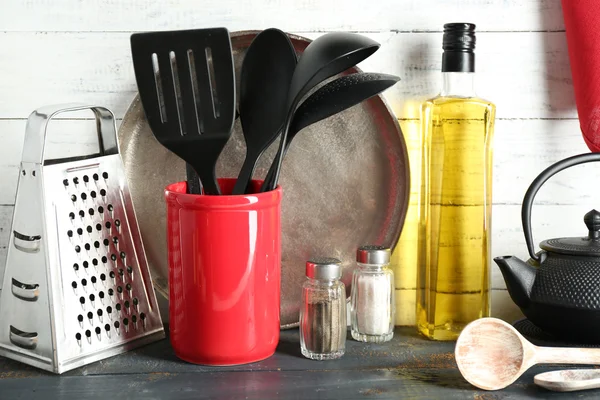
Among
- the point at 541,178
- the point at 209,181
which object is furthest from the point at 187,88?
the point at 541,178

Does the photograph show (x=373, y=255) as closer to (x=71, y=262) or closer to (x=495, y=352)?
(x=495, y=352)

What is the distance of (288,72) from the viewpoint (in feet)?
3.13

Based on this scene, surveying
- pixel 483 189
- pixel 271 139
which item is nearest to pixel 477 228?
pixel 483 189

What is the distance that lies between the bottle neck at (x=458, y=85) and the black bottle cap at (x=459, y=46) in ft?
0.10

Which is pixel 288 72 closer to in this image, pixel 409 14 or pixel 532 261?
pixel 409 14

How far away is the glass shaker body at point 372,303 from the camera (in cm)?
98

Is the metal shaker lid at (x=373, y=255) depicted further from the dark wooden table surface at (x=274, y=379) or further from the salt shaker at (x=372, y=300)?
the dark wooden table surface at (x=274, y=379)

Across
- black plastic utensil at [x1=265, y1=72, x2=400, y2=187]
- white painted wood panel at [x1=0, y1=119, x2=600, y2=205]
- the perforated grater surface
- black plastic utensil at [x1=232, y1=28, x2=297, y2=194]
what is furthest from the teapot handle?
the perforated grater surface

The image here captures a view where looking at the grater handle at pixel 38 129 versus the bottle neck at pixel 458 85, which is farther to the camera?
the bottle neck at pixel 458 85

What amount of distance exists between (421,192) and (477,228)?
0.10 metres

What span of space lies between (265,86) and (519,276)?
1.35 feet

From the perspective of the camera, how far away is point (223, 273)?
2.87 ft

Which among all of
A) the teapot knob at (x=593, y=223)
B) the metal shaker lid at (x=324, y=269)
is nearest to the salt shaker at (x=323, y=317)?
the metal shaker lid at (x=324, y=269)

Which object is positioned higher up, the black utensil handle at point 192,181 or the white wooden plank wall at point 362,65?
the white wooden plank wall at point 362,65
